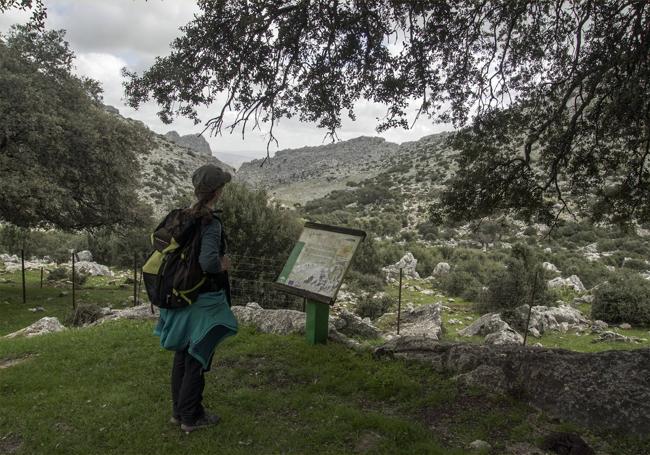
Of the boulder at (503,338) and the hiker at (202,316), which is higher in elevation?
the hiker at (202,316)

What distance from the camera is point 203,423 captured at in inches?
165

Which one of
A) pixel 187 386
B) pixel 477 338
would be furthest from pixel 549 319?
pixel 187 386

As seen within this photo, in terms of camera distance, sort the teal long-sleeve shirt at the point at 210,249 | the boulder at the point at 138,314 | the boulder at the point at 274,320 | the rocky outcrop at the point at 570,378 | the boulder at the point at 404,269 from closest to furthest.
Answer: the teal long-sleeve shirt at the point at 210,249
the rocky outcrop at the point at 570,378
the boulder at the point at 274,320
the boulder at the point at 138,314
the boulder at the point at 404,269

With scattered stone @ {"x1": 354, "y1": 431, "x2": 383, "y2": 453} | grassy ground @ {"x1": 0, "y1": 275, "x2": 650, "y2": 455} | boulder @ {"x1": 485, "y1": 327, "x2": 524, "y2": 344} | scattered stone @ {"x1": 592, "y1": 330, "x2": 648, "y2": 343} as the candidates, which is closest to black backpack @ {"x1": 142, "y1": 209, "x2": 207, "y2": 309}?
grassy ground @ {"x1": 0, "y1": 275, "x2": 650, "y2": 455}

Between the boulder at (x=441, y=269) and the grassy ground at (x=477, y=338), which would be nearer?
the grassy ground at (x=477, y=338)

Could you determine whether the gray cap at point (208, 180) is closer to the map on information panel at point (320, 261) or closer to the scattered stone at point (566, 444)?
the map on information panel at point (320, 261)

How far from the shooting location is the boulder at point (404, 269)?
84.8 feet

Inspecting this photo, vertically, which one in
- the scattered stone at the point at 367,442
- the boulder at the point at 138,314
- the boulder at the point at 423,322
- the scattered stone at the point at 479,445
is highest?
the scattered stone at the point at 479,445

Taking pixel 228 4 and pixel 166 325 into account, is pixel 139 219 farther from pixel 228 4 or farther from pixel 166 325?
pixel 166 325

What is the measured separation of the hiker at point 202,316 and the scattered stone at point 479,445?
216cm

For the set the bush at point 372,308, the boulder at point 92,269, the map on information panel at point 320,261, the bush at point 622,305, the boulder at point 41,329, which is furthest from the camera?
the boulder at point 92,269

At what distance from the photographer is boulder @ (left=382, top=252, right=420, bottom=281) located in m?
25.9

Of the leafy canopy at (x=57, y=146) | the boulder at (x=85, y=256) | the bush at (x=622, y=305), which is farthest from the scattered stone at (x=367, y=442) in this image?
the boulder at (x=85, y=256)

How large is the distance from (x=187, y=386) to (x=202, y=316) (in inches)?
24.3
